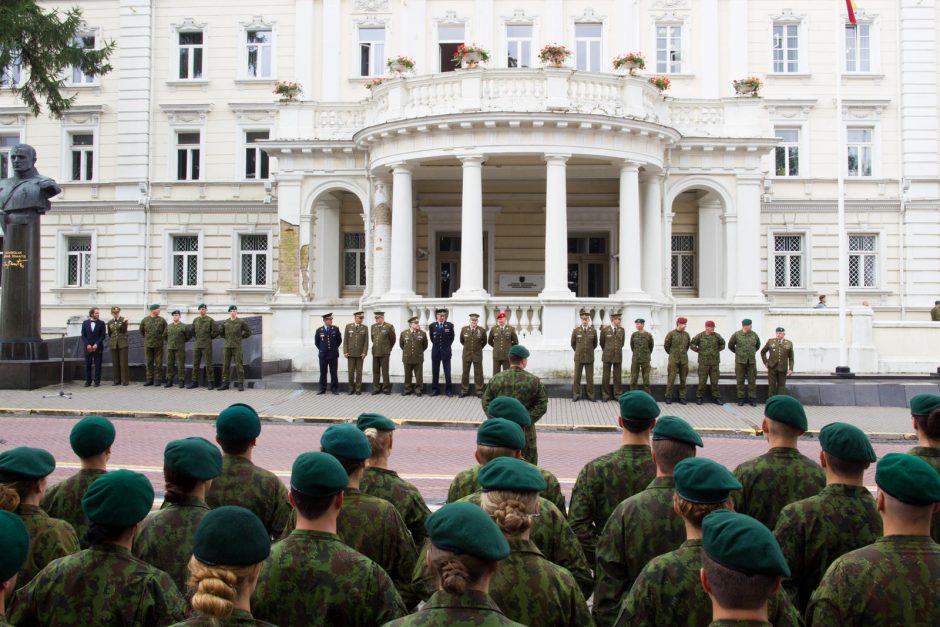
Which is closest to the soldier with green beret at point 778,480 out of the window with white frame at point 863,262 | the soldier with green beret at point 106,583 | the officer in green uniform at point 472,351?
the soldier with green beret at point 106,583

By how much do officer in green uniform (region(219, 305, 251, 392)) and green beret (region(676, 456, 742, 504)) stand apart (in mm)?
18126

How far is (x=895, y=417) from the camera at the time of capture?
1731 cm

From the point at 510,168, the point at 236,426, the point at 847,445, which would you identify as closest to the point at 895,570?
the point at 847,445

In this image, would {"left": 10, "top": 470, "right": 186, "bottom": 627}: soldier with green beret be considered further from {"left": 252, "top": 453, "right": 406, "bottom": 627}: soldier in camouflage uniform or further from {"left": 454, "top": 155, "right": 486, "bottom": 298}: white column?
{"left": 454, "top": 155, "right": 486, "bottom": 298}: white column

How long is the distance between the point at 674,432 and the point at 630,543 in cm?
71

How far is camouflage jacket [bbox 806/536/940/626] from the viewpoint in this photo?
332 centimetres

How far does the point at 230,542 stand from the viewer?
9.37 feet

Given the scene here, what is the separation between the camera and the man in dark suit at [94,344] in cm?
2116

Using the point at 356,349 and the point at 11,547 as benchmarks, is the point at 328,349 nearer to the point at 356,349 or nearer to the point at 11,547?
the point at 356,349

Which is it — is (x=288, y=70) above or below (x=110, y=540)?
above

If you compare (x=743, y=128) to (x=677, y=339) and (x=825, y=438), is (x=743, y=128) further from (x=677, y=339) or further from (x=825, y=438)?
(x=825, y=438)

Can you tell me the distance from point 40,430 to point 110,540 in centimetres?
1216

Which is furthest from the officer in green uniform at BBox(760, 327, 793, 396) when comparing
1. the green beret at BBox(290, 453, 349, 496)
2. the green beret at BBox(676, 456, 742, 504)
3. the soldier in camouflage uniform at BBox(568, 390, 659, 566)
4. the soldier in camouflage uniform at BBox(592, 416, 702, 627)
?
the green beret at BBox(290, 453, 349, 496)

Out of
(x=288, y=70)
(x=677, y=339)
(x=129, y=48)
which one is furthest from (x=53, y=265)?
(x=677, y=339)
